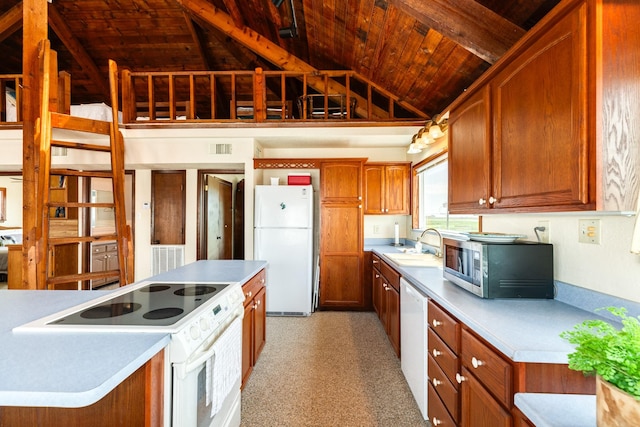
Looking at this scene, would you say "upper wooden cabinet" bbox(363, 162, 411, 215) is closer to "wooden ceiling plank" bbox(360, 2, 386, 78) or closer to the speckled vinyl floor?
"wooden ceiling plank" bbox(360, 2, 386, 78)

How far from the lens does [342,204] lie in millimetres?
3625

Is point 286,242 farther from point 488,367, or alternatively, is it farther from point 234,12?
point 234,12

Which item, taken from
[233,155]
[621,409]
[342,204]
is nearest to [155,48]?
[233,155]

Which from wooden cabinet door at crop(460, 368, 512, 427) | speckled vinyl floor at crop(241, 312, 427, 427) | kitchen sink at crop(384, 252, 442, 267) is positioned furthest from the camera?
kitchen sink at crop(384, 252, 442, 267)

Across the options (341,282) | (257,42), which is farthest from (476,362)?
(257,42)

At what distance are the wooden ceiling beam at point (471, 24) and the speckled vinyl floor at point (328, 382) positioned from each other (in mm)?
2479

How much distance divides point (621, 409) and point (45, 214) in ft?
11.2

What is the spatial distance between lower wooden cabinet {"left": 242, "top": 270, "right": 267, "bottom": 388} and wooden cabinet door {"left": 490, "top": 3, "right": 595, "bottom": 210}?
5.72 ft

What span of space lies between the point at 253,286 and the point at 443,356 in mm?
1402

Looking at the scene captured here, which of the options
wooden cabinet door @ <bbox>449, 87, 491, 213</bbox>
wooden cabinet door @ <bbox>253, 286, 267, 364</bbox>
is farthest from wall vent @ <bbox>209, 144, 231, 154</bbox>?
wooden cabinet door @ <bbox>449, 87, 491, 213</bbox>

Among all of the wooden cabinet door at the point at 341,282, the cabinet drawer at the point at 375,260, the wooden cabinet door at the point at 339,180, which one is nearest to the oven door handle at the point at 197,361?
the cabinet drawer at the point at 375,260

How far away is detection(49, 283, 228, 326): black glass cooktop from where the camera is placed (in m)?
1.10

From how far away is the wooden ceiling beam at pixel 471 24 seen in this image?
5.79 feet

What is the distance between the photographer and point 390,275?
2.64m
